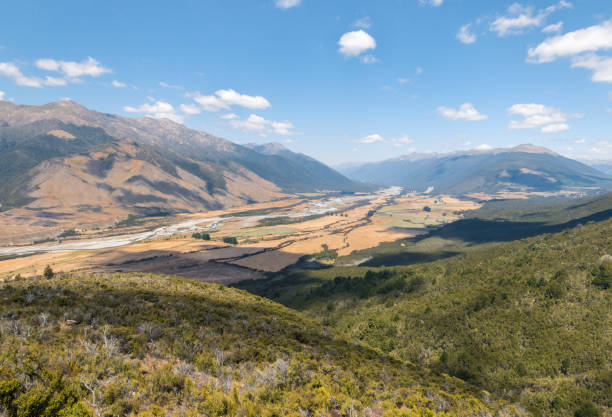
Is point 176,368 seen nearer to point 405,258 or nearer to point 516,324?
point 516,324

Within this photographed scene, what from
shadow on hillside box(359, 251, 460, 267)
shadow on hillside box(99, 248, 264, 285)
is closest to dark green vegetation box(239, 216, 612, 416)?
shadow on hillside box(99, 248, 264, 285)

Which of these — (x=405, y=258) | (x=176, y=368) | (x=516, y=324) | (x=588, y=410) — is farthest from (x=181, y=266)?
(x=588, y=410)

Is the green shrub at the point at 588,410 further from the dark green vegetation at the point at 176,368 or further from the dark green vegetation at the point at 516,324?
the dark green vegetation at the point at 176,368

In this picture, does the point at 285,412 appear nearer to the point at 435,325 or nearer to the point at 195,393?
the point at 195,393

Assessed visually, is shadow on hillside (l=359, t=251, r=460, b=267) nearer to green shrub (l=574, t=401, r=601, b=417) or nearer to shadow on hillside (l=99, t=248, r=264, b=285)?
shadow on hillside (l=99, t=248, r=264, b=285)

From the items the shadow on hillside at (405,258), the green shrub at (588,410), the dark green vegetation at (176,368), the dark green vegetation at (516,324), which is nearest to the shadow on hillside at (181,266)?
the dark green vegetation at (516,324)

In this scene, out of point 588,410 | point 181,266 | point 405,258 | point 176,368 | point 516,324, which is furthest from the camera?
point 405,258
